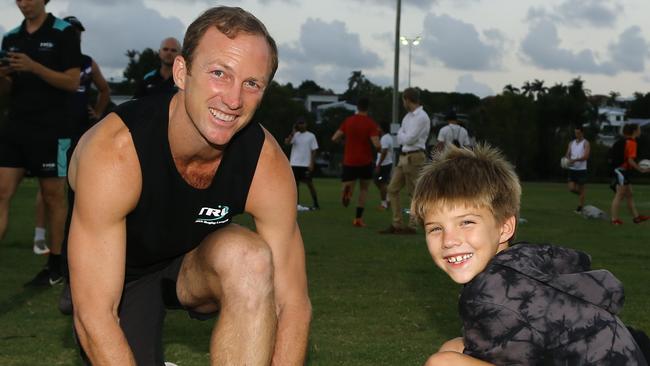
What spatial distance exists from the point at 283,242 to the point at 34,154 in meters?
4.46

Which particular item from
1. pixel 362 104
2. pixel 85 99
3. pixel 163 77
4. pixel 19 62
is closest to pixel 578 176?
pixel 362 104

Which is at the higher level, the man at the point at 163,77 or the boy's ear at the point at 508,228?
the man at the point at 163,77

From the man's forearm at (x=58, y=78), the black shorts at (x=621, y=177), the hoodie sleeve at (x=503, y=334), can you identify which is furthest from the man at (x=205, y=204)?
the black shorts at (x=621, y=177)

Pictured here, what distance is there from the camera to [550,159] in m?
76.4

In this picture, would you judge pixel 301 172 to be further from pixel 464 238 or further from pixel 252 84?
pixel 464 238

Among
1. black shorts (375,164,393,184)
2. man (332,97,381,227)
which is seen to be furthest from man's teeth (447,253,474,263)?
black shorts (375,164,393,184)

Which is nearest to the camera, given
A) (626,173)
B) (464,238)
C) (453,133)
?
(464,238)

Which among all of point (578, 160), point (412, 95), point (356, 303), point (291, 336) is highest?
point (412, 95)

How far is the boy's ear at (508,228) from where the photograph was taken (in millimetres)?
3753

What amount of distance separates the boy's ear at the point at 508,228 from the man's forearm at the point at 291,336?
1084 millimetres

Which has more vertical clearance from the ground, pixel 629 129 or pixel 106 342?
pixel 106 342

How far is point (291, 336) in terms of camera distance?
4410mm

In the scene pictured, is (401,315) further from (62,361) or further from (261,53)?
(261,53)

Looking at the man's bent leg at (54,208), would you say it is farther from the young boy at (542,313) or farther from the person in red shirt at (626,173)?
the person in red shirt at (626,173)
